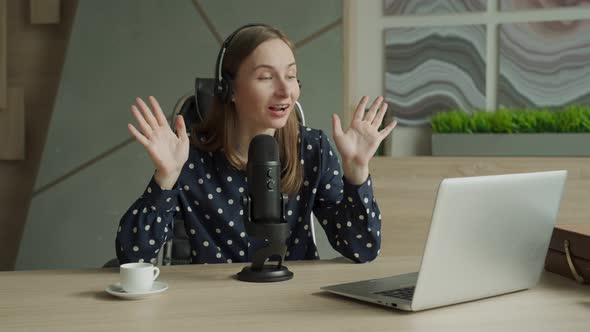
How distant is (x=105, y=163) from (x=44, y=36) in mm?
659

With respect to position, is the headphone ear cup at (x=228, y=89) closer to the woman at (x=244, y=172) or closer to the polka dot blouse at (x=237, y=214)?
the woman at (x=244, y=172)

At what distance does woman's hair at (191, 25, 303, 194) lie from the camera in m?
1.76

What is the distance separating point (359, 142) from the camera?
165 cm

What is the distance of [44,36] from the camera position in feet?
10.6

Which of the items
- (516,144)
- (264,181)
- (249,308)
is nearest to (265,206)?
(264,181)

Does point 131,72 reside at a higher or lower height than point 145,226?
higher

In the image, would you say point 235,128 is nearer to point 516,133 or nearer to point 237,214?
point 237,214

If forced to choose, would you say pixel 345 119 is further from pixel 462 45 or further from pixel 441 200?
pixel 441 200

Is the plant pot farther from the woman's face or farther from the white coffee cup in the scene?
the white coffee cup

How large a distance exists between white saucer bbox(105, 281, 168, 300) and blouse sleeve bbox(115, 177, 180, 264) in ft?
0.82

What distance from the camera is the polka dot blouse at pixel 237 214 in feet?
5.26

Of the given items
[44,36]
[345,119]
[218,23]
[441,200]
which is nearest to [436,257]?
[441,200]

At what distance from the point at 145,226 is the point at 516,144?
6.08 ft

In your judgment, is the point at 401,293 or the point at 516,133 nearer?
the point at 401,293
